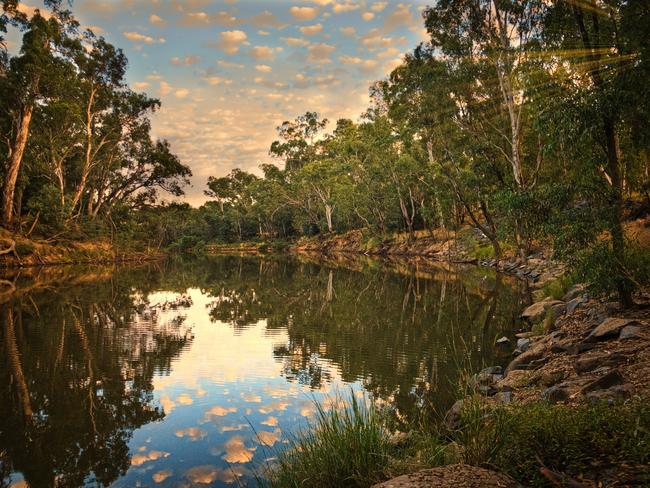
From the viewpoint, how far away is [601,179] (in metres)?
9.24

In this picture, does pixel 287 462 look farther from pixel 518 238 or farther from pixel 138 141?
pixel 138 141

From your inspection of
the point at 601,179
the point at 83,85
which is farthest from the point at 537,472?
the point at 83,85

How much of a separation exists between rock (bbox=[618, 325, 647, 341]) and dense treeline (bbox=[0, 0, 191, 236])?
111ft

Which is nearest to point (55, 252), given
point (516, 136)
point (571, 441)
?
point (516, 136)

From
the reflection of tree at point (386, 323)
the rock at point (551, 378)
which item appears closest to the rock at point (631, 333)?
the rock at point (551, 378)

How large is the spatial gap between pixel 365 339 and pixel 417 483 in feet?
29.5

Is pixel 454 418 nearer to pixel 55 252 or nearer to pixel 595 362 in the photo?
pixel 595 362

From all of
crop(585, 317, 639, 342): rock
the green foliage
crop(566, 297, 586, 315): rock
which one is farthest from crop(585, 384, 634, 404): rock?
crop(566, 297, 586, 315): rock

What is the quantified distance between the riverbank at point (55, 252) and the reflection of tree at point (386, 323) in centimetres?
1462

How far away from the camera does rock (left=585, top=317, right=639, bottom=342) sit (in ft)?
25.6

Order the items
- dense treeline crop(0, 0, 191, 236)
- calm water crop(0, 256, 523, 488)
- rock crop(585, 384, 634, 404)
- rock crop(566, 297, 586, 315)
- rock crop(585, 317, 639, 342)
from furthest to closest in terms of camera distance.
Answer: dense treeline crop(0, 0, 191, 236) → rock crop(566, 297, 586, 315) → rock crop(585, 317, 639, 342) → calm water crop(0, 256, 523, 488) → rock crop(585, 384, 634, 404)

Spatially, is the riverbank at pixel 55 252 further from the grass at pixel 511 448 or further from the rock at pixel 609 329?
the rock at pixel 609 329

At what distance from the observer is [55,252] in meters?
36.8

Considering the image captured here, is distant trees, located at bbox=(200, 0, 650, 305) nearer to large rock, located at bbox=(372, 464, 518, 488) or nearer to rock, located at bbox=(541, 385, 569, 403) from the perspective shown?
rock, located at bbox=(541, 385, 569, 403)
